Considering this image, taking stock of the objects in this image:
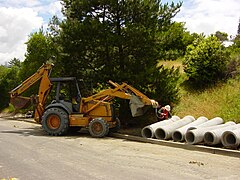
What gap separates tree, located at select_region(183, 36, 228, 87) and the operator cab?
21.7ft

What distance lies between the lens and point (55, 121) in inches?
548

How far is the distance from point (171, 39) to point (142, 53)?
4.90 ft

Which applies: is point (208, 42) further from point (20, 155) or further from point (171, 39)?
point (20, 155)

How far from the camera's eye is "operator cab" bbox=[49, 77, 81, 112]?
14242 mm

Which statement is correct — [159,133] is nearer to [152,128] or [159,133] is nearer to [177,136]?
[152,128]

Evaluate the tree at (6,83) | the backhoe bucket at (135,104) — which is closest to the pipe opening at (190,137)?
the backhoe bucket at (135,104)

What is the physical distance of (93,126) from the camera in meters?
13.4

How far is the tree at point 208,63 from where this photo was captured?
57.2 feet

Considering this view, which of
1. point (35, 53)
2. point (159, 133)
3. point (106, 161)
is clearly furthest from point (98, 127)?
point (35, 53)

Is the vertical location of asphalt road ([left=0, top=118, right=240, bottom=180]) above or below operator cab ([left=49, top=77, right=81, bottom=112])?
below

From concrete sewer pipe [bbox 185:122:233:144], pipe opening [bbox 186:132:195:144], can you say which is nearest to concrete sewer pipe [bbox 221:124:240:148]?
concrete sewer pipe [bbox 185:122:233:144]

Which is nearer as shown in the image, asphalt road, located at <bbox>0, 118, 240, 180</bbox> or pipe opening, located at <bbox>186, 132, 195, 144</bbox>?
asphalt road, located at <bbox>0, 118, 240, 180</bbox>

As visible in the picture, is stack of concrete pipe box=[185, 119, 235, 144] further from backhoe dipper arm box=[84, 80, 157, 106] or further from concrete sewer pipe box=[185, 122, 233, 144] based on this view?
backhoe dipper arm box=[84, 80, 157, 106]

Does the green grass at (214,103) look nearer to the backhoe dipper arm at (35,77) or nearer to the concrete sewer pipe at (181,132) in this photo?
the concrete sewer pipe at (181,132)
